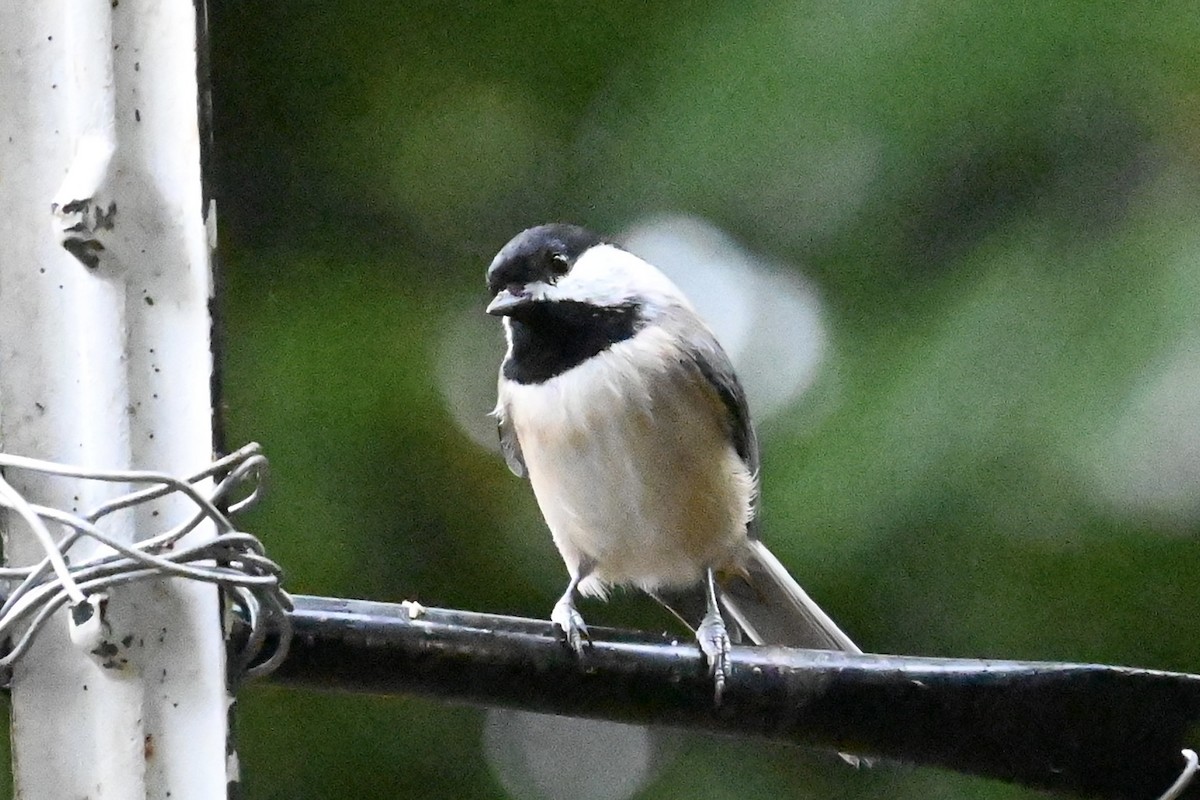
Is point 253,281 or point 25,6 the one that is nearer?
point 25,6

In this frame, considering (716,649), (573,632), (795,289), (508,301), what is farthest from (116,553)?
(795,289)

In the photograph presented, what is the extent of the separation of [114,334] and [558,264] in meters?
0.54

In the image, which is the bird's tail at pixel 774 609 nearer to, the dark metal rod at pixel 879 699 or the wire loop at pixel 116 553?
the dark metal rod at pixel 879 699

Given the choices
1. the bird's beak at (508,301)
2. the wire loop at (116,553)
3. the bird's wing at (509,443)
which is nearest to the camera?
the wire loop at (116,553)

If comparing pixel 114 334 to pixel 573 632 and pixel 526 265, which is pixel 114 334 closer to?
pixel 573 632

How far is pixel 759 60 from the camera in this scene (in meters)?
1.04

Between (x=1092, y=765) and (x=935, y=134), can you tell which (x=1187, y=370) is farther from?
(x=1092, y=765)

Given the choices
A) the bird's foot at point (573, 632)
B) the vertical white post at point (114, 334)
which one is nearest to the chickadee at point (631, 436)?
the bird's foot at point (573, 632)

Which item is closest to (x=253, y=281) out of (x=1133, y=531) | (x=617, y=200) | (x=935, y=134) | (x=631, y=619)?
(x=617, y=200)

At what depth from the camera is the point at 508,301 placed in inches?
36.8

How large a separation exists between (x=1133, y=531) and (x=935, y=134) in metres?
0.33

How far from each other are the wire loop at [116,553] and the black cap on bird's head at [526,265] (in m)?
0.48

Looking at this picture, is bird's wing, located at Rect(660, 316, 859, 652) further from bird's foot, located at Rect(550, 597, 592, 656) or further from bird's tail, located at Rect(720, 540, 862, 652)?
bird's foot, located at Rect(550, 597, 592, 656)

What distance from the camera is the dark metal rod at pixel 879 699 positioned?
0.66 meters
